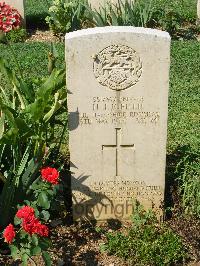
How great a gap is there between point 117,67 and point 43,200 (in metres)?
1.02

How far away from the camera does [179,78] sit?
6.91 m

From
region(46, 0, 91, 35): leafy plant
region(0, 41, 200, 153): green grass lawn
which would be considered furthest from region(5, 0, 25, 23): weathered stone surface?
region(0, 41, 200, 153): green grass lawn

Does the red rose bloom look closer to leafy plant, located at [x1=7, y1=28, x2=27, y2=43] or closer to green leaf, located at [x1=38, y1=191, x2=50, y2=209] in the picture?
green leaf, located at [x1=38, y1=191, x2=50, y2=209]

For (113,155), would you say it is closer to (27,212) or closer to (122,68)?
(122,68)

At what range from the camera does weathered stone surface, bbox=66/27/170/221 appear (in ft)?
11.7

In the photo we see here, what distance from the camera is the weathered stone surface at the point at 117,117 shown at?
11.7 feet

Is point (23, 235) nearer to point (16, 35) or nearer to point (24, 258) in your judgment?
point (24, 258)

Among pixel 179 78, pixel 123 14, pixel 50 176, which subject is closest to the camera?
pixel 50 176

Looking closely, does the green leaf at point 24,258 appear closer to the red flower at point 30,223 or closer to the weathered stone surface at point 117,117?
the red flower at point 30,223

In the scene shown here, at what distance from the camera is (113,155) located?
396 cm

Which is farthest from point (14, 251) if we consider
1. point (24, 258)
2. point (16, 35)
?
point (16, 35)

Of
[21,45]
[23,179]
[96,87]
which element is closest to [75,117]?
[96,87]

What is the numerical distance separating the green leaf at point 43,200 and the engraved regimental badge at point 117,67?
0.86m

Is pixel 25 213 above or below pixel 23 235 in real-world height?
above
